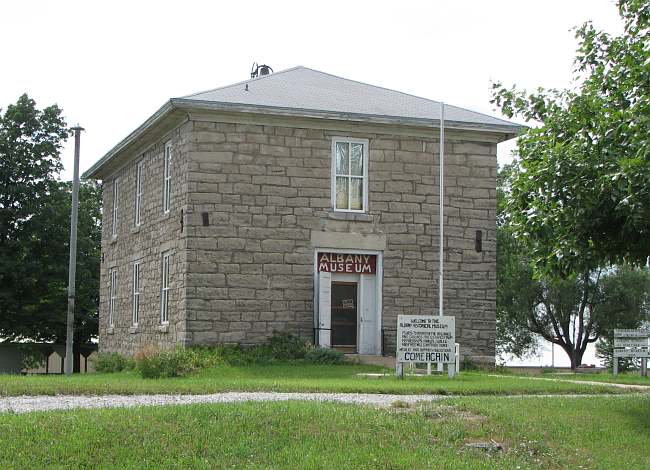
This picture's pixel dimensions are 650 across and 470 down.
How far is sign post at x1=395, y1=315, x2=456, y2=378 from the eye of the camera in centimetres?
2003

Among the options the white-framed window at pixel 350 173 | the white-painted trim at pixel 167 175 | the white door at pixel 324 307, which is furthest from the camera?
the white-painted trim at pixel 167 175

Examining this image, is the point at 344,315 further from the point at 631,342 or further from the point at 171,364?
the point at 631,342

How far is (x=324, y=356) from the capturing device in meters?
23.9

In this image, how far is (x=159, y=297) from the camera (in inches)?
1078

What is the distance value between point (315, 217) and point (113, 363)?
7.68 meters

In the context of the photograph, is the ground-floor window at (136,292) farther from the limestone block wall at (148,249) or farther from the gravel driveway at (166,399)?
the gravel driveway at (166,399)

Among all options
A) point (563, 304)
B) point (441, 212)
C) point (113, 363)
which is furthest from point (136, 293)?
point (563, 304)

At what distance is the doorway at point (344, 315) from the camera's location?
85.2ft

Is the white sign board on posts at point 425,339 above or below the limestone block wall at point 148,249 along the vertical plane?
below

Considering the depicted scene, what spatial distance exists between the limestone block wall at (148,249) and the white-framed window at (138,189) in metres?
0.23

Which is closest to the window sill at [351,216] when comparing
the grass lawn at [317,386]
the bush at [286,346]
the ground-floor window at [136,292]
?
the bush at [286,346]

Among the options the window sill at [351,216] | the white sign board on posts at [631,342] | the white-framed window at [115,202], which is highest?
the white-framed window at [115,202]

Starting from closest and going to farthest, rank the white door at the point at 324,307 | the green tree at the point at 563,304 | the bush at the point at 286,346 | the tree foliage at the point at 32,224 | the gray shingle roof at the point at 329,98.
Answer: the bush at the point at 286,346 → the white door at the point at 324,307 → the gray shingle roof at the point at 329,98 → the tree foliage at the point at 32,224 → the green tree at the point at 563,304

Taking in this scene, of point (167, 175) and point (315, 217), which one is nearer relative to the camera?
point (315, 217)
